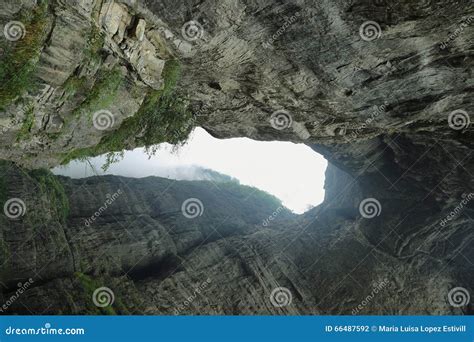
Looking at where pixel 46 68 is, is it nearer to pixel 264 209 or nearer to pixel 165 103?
pixel 165 103

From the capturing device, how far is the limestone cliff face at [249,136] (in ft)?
30.7

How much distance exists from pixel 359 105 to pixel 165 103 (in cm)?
720

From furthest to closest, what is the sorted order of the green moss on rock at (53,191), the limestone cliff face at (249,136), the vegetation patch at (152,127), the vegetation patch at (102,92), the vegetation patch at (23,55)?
1. the green moss on rock at (53,191)
2. the vegetation patch at (152,127)
3. the vegetation patch at (102,92)
4. the limestone cliff face at (249,136)
5. the vegetation patch at (23,55)

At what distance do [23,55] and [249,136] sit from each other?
1100 cm

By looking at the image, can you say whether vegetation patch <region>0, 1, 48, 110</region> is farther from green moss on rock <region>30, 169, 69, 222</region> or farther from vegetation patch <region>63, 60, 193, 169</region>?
green moss on rock <region>30, 169, 69, 222</region>

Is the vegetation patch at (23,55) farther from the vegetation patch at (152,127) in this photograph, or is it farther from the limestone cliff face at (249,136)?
the vegetation patch at (152,127)

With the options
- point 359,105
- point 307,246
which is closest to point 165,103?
point 359,105

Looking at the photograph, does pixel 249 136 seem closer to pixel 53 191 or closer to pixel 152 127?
pixel 152 127

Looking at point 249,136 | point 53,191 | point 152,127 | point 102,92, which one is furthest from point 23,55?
point 53,191

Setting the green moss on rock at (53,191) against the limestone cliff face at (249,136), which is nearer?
the limestone cliff face at (249,136)

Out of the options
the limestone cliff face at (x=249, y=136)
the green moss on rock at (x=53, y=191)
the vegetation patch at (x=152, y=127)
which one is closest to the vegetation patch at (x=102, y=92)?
the limestone cliff face at (x=249, y=136)

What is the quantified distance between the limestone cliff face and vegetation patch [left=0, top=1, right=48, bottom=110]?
0.10 feet

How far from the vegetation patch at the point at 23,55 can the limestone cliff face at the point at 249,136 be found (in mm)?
31

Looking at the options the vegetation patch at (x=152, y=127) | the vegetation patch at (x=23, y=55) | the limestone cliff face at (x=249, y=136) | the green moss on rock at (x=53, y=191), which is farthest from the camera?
the green moss on rock at (x=53, y=191)
